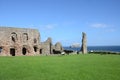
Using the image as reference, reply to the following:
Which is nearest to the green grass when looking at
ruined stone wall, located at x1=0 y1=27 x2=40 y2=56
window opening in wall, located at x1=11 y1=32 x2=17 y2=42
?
ruined stone wall, located at x1=0 y1=27 x2=40 y2=56

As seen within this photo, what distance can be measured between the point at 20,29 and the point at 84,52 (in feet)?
49.8

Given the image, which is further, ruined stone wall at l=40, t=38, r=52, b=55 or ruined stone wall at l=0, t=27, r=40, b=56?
ruined stone wall at l=40, t=38, r=52, b=55

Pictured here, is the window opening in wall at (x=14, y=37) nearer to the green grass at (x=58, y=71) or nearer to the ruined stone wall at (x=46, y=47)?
the ruined stone wall at (x=46, y=47)

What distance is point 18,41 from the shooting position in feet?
162

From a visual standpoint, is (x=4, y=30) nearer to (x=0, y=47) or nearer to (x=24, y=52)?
(x=0, y=47)

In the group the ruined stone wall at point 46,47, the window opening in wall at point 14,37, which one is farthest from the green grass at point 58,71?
the ruined stone wall at point 46,47

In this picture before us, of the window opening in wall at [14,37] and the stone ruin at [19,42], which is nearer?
the stone ruin at [19,42]

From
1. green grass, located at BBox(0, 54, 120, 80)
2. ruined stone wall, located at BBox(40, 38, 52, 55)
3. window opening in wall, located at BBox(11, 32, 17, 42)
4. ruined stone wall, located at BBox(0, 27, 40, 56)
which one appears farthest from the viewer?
ruined stone wall, located at BBox(40, 38, 52, 55)

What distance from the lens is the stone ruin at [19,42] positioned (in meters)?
47.4

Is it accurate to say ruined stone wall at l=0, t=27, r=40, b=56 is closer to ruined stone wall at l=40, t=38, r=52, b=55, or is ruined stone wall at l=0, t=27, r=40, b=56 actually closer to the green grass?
ruined stone wall at l=40, t=38, r=52, b=55

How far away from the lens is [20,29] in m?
50.0

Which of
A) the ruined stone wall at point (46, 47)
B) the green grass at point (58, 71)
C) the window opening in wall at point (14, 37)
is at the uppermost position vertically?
the window opening in wall at point (14, 37)

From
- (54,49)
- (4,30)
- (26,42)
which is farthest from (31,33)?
(54,49)

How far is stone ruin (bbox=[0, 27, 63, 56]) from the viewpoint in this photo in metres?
47.4
